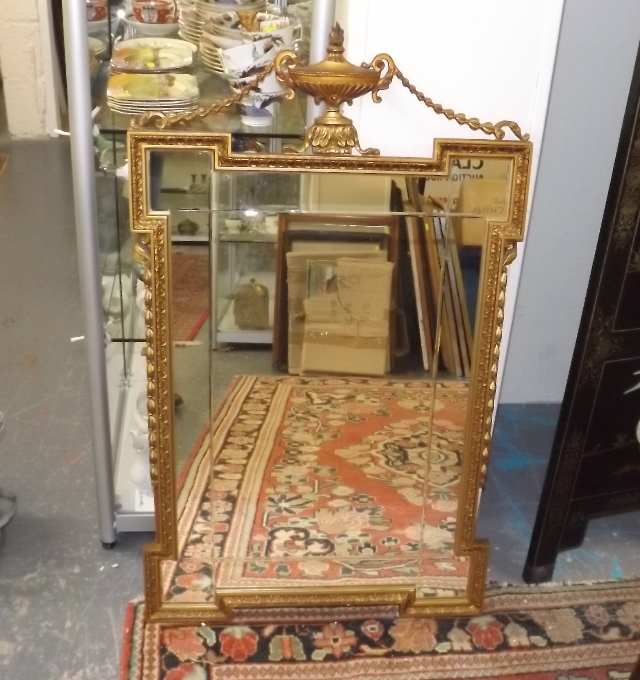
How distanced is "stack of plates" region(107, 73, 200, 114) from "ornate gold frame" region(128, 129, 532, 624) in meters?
0.22

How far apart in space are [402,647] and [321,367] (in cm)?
49

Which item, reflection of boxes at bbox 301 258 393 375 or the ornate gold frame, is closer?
the ornate gold frame

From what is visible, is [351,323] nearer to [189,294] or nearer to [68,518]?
[189,294]

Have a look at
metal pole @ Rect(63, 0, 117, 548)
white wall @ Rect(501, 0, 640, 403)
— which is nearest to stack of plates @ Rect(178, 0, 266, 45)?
metal pole @ Rect(63, 0, 117, 548)

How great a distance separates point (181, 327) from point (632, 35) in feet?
3.91

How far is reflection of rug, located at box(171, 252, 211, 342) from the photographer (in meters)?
1.16

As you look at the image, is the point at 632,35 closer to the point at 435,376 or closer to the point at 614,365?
the point at 614,365

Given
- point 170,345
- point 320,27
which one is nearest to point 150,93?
point 320,27

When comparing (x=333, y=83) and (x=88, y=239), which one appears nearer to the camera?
(x=333, y=83)

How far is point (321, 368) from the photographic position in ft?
4.16

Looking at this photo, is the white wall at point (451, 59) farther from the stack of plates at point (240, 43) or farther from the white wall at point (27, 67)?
the white wall at point (27, 67)

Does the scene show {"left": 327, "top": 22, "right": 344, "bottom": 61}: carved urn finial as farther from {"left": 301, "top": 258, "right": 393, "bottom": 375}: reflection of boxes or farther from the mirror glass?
{"left": 301, "top": 258, "right": 393, "bottom": 375}: reflection of boxes

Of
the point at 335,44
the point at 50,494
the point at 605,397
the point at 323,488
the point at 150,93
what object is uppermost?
the point at 335,44

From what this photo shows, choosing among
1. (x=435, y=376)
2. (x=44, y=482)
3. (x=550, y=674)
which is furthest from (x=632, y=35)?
(x=44, y=482)
